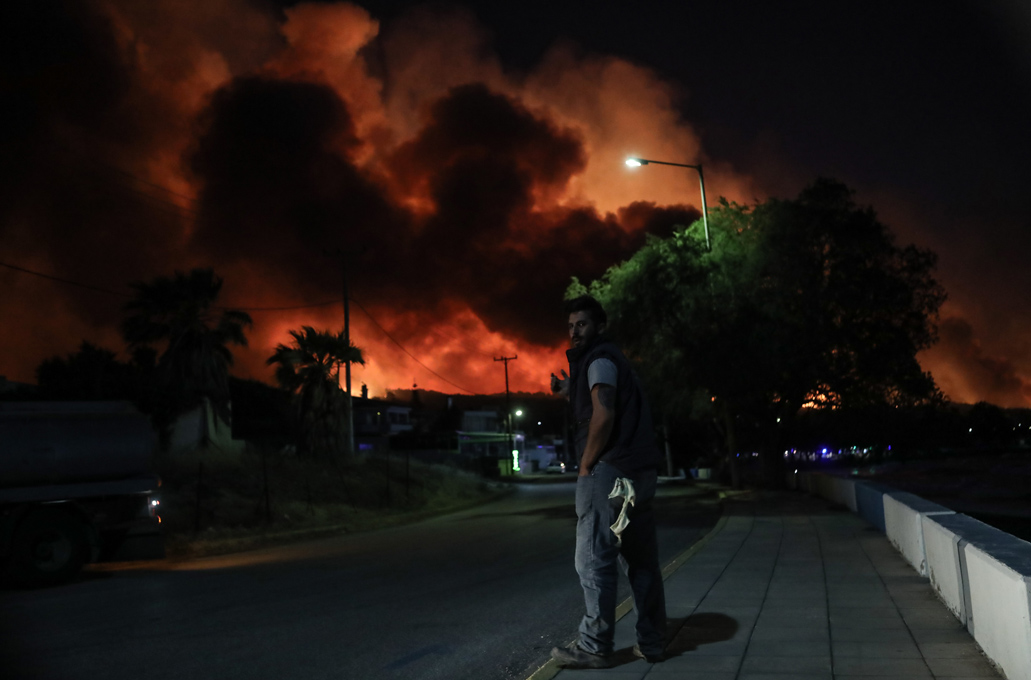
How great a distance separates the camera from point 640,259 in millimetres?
30891

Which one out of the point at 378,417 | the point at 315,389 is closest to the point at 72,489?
the point at 315,389

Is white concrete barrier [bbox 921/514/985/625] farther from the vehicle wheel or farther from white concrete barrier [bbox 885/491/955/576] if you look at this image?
the vehicle wheel

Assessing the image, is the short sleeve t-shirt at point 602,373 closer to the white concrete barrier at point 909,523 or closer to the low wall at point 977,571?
the low wall at point 977,571

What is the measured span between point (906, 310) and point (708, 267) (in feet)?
20.3

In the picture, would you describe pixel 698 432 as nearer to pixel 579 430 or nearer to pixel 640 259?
pixel 640 259

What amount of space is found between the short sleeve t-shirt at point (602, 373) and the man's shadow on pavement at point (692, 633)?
1697 mm

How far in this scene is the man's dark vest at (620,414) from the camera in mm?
5352

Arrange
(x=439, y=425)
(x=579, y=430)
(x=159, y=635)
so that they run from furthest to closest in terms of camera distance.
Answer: (x=439, y=425) → (x=159, y=635) → (x=579, y=430)

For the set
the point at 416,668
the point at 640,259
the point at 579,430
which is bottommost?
the point at 416,668

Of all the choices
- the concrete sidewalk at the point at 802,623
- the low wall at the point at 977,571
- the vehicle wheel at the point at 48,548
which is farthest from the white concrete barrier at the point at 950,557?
the vehicle wheel at the point at 48,548

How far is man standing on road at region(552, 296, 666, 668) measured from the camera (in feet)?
17.3

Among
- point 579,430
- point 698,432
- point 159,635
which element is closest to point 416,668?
point 579,430

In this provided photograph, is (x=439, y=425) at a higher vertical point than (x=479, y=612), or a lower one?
higher

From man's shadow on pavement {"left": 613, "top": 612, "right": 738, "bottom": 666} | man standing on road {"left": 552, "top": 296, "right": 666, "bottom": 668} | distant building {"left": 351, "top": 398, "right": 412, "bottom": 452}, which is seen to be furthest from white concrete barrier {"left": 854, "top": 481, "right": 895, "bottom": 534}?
distant building {"left": 351, "top": 398, "right": 412, "bottom": 452}
